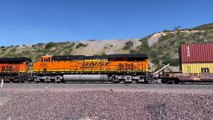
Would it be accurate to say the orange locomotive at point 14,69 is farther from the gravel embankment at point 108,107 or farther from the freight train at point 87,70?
the gravel embankment at point 108,107

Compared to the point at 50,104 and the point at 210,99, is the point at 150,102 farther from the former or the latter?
the point at 50,104

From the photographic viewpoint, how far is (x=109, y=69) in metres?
31.0

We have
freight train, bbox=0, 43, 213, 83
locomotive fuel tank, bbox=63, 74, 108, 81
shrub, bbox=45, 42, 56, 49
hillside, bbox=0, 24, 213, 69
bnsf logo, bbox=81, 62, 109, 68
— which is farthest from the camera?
shrub, bbox=45, 42, 56, 49

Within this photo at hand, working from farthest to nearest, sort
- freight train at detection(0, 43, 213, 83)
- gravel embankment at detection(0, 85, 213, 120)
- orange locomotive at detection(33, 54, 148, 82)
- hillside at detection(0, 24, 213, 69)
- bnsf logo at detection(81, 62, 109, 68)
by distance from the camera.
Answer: hillside at detection(0, 24, 213, 69)
bnsf logo at detection(81, 62, 109, 68)
orange locomotive at detection(33, 54, 148, 82)
freight train at detection(0, 43, 213, 83)
gravel embankment at detection(0, 85, 213, 120)

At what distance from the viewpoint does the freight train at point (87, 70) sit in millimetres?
30125

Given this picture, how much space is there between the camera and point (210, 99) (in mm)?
12242

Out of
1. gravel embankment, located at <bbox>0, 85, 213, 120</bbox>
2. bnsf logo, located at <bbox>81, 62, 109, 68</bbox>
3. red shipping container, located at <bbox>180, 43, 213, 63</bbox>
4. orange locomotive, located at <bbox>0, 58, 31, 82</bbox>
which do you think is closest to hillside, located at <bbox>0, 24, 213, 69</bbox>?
red shipping container, located at <bbox>180, 43, 213, 63</bbox>

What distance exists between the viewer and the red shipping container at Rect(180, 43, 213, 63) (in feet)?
107

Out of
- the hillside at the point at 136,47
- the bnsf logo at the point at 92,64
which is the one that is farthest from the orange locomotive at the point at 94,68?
the hillside at the point at 136,47

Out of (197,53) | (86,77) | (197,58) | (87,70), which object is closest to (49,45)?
(87,70)

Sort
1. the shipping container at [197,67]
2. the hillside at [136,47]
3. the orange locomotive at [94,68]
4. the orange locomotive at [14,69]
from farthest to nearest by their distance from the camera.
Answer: the hillside at [136,47] → the orange locomotive at [14,69] → the shipping container at [197,67] → the orange locomotive at [94,68]

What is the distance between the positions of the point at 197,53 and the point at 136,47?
103 ft

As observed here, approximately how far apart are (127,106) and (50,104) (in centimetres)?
393

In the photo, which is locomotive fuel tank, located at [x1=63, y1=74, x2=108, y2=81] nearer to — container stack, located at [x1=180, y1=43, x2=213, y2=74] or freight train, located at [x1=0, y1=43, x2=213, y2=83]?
freight train, located at [x1=0, y1=43, x2=213, y2=83]
